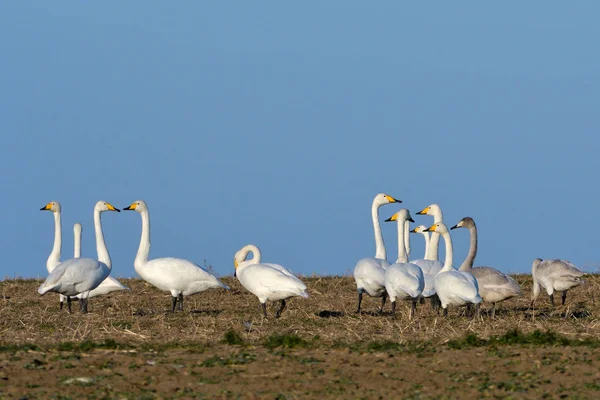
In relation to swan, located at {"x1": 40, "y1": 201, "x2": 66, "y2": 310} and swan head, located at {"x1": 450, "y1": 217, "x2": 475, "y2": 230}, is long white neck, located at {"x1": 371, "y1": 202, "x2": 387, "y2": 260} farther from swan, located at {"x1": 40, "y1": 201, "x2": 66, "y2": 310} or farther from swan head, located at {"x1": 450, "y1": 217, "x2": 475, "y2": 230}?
swan, located at {"x1": 40, "y1": 201, "x2": 66, "y2": 310}

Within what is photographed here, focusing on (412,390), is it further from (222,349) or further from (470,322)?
(470,322)

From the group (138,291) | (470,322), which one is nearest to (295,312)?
(470,322)

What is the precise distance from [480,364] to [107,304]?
33.8ft

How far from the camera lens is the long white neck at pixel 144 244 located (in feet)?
60.8

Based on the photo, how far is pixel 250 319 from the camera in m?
15.3

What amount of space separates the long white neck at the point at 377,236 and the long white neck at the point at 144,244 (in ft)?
14.4

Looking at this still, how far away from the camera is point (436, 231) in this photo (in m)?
19.2

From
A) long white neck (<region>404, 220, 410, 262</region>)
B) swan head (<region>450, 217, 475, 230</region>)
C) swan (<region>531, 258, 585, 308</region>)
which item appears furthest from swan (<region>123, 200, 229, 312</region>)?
long white neck (<region>404, 220, 410, 262</region>)

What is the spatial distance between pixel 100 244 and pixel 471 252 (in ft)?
22.5

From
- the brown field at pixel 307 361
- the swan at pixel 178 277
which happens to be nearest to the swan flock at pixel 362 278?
the swan at pixel 178 277

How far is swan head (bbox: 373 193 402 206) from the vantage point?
74.1 feet

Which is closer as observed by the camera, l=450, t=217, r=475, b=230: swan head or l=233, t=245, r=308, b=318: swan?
l=233, t=245, r=308, b=318: swan

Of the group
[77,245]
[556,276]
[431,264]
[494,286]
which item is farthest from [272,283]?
[77,245]

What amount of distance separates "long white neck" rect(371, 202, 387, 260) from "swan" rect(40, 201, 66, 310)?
6.01 meters
